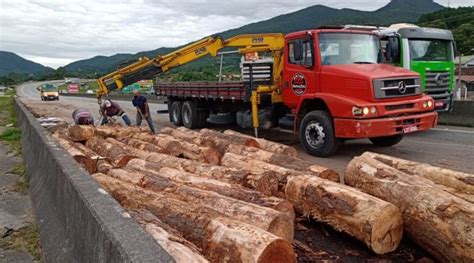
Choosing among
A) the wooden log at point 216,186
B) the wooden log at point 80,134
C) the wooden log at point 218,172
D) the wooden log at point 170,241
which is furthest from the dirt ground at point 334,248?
the wooden log at point 80,134

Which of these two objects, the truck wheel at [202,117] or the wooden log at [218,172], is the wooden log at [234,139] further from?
the truck wheel at [202,117]

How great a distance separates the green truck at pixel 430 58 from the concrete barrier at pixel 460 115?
4.22 feet

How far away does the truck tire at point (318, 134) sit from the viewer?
9672mm

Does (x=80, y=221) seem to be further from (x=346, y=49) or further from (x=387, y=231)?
(x=346, y=49)

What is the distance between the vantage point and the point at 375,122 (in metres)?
9.04

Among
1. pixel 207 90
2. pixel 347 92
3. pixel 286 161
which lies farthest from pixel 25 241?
pixel 207 90

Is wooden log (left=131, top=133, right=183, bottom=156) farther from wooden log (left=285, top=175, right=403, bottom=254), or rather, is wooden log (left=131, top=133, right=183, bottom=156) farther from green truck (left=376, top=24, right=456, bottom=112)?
green truck (left=376, top=24, right=456, bottom=112)

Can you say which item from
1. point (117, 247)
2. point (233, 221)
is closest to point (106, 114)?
point (233, 221)

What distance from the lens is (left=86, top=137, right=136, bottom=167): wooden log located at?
7.55m

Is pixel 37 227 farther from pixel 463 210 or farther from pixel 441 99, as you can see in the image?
pixel 441 99

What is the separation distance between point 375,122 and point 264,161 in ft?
9.68

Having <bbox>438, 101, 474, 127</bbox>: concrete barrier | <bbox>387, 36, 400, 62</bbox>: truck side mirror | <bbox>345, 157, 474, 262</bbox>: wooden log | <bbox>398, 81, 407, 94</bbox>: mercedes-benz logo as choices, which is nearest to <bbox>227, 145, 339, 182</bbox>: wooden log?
<bbox>345, 157, 474, 262</bbox>: wooden log

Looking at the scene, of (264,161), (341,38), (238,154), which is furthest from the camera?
(341,38)

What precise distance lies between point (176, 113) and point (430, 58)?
27.7ft
